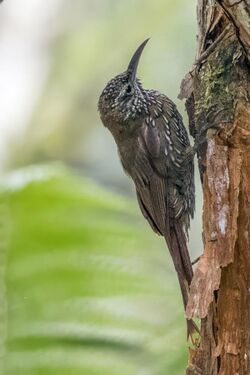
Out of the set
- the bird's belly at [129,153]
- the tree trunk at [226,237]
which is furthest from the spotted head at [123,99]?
the tree trunk at [226,237]

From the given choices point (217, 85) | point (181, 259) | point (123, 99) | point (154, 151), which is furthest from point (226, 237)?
point (123, 99)

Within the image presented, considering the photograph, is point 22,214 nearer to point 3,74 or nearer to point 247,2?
point 247,2

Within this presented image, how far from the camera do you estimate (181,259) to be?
4844 millimetres

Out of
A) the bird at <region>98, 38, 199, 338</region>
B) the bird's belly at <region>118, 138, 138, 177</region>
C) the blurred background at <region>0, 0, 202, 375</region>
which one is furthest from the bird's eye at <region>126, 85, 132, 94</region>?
the blurred background at <region>0, 0, 202, 375</region>

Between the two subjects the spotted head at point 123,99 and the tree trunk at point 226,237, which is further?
the spotted head at point 123,99

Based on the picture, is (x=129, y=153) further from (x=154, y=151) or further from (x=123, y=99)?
(x=123, y=99)

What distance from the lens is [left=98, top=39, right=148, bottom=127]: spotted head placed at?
18.1ft

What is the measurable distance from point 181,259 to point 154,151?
30.2 inches

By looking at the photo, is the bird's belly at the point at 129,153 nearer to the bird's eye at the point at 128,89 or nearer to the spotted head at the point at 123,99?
the spotted head at the point at 123,99

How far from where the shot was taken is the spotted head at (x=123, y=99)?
5.50 metres

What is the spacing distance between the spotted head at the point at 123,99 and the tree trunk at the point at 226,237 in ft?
4.80

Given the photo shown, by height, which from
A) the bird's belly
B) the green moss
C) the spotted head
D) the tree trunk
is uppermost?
the spotted head

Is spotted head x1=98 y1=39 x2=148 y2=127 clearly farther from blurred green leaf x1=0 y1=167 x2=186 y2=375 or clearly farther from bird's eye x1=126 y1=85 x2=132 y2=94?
blurred green leaf x1=0 y1=167 x2=186 y2=375

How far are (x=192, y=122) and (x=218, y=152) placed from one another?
0.54m
